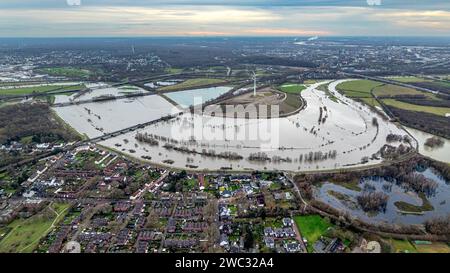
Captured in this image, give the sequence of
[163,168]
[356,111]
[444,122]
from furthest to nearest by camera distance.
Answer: [356,111], [444,122], [163,168]

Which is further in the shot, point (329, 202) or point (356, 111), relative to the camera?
point (356, 111)

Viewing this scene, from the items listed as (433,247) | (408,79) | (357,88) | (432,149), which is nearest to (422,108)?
(357,88)

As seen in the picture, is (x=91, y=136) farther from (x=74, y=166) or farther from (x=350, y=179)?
(x=350, y=179)

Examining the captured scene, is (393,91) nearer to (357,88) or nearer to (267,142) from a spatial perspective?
(357,88)
